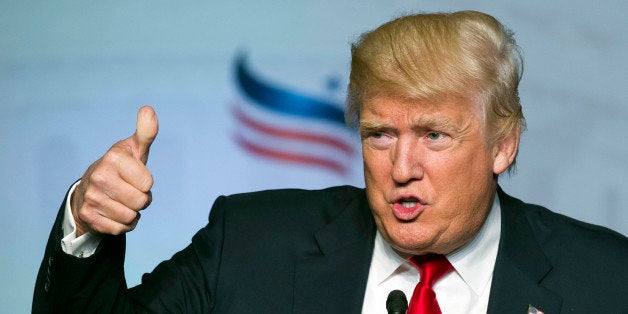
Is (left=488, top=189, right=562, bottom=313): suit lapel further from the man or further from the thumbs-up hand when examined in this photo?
the thumbs-up hand

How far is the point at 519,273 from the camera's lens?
281cm

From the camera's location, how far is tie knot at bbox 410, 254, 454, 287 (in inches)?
109

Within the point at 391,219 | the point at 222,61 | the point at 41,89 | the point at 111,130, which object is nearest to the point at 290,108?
the point at 222,61

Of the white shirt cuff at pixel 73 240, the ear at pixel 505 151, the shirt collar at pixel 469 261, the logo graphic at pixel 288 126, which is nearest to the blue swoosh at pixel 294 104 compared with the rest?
the logo graphic at pixel 288 126

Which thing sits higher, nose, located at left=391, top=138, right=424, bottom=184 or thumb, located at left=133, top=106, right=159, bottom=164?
nose, located at left=391, top=138, right=424, bottom=184

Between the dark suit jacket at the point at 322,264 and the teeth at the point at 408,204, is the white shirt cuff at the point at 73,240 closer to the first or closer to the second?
the dark suit jacket at the point at 322,264

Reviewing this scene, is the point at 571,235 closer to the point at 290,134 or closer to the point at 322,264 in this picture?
the point at 322,264

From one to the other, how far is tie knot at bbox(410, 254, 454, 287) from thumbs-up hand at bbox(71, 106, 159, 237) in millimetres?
846

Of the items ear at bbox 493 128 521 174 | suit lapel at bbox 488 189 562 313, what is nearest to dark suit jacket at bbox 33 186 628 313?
suit lapel at bbox 488 189 562 313

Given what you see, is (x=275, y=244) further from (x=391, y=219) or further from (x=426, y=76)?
(x=426, y=76)

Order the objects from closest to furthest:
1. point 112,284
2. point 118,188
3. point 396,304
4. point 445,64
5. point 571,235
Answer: point 118,188
point 396,304
point 112,284
point 445,64
point 571,235

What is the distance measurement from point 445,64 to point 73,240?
3.13ft

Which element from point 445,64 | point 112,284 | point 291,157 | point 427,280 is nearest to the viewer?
Result: point 112,284

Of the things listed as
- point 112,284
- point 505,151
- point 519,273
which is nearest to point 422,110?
point 505,151
